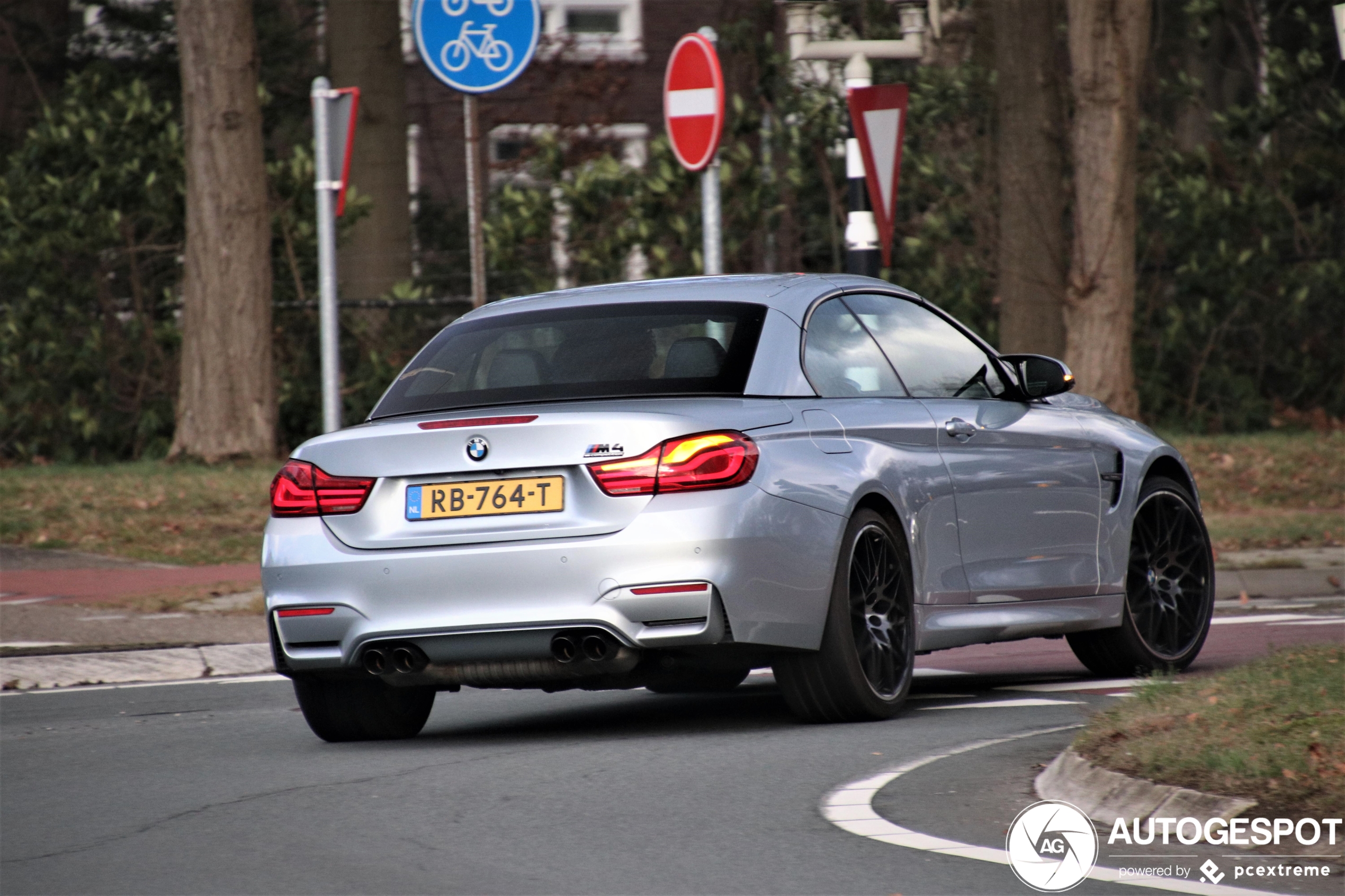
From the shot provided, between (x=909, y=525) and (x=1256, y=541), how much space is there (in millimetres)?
6951

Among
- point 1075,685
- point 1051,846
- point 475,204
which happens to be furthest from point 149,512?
point 1051,846

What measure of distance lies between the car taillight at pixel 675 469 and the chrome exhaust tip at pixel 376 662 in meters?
0.97

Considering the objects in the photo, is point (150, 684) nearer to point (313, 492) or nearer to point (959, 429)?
point (313, 492)

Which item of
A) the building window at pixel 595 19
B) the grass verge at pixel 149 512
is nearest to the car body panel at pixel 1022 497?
the grass verge at pixel 149 512

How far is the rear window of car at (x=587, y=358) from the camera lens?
24.9 ft

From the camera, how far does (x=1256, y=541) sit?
1422cm

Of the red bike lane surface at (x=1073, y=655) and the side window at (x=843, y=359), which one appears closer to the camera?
the side window at (x=843, y=359)

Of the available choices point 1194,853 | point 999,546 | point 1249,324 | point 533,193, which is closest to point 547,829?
point 1194,853

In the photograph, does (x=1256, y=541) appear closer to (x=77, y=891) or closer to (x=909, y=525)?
(x=909, y=525)

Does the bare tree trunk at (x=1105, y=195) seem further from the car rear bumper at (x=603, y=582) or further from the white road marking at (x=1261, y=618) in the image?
the car rear bumper at (x=603, y=582)

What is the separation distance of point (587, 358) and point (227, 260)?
11542 millimetres

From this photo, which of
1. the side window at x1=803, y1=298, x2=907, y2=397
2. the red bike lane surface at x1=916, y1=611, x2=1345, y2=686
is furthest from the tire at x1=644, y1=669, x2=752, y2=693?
the side window at x1=803, y1=298, x2=907, y2=397

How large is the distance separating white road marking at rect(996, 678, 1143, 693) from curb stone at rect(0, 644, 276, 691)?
366 cm

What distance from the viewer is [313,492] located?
7.45 m
